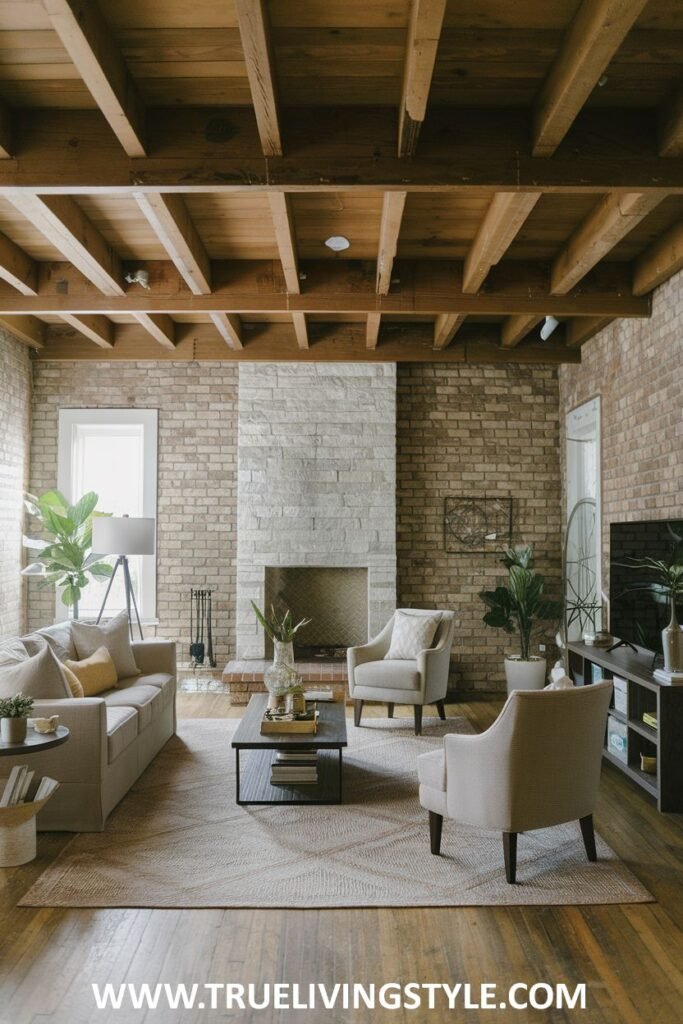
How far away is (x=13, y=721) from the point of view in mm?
3344

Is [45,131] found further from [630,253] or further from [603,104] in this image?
[630,253]

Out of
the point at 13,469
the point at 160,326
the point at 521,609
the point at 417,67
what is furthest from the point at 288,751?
the point at 13,469

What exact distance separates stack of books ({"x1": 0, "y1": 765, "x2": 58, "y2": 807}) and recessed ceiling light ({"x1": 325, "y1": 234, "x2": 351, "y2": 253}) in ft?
10.3

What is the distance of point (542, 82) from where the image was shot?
120 inches

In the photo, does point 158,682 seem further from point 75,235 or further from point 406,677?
point 75,235

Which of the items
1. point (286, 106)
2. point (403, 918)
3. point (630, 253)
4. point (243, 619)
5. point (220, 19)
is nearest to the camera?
point (220, 19)

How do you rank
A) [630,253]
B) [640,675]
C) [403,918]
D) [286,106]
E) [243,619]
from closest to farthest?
[403,918] < [286,106] < [640,675] < [630,253] < [243,619]

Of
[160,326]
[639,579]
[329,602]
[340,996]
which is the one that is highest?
[160,326]

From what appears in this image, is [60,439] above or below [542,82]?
below

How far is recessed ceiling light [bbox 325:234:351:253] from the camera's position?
4594 millimetres

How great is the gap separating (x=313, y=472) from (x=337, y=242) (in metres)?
2.76

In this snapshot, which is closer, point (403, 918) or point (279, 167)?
point (403, 918)

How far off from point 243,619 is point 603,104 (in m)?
4.99

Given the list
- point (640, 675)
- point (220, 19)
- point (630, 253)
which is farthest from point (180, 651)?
point (220, 19)
